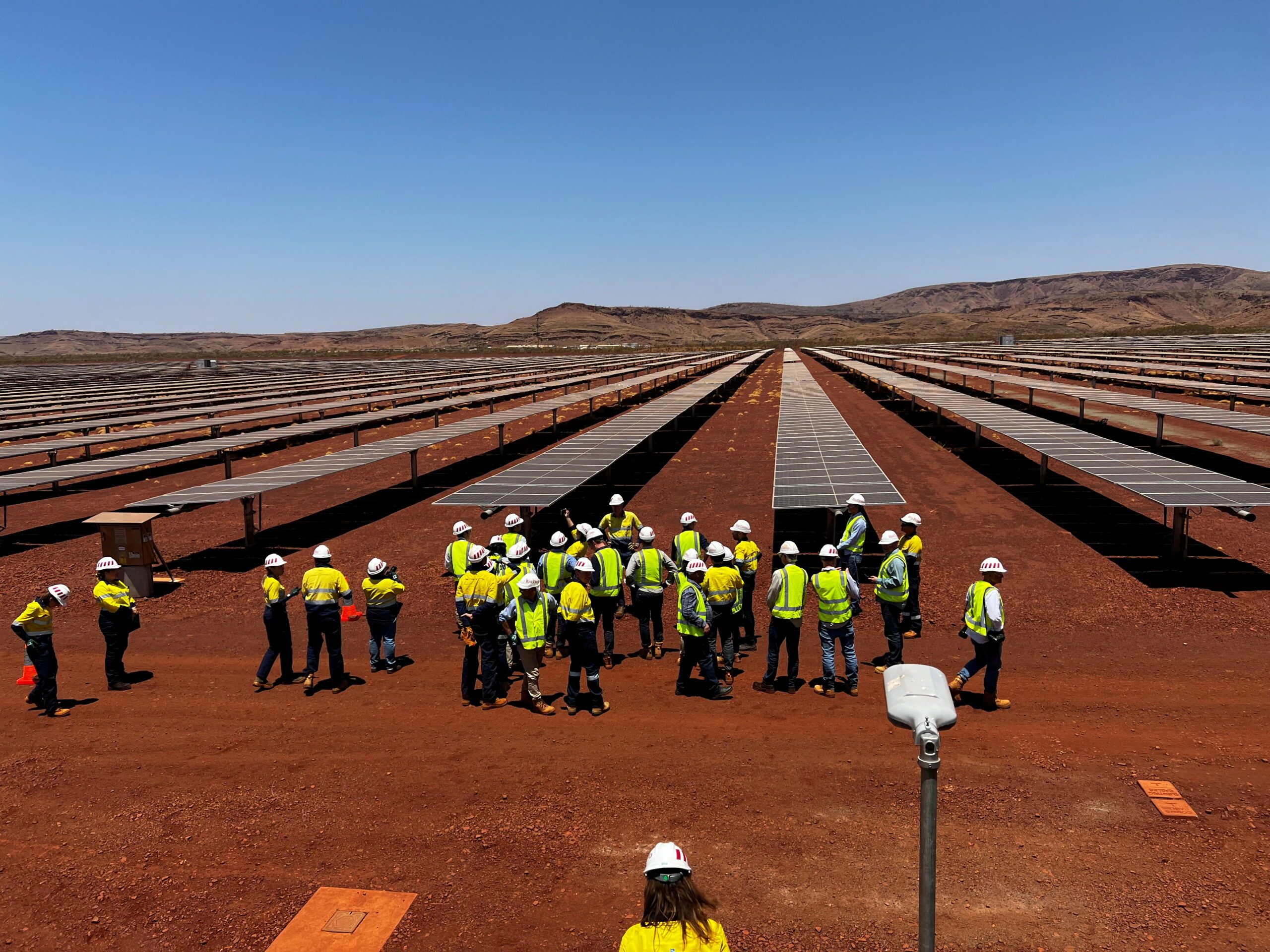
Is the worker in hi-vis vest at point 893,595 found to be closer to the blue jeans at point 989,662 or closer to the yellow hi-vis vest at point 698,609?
the blue jeans at point 989,662

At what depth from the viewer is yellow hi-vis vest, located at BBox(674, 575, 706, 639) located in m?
9.79

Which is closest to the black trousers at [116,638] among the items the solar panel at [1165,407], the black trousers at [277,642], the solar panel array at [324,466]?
the black trousers at [277,642]

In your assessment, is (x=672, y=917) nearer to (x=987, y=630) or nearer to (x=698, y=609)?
(x=698, y=609)

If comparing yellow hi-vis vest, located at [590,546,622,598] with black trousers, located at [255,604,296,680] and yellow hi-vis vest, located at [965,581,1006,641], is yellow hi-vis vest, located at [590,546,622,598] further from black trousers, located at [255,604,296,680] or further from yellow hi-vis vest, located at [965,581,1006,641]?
yellow hi-vis vest, located at [965,581,1006,641]

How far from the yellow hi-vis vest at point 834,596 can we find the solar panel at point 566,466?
7267mm

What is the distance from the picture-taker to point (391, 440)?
26.3 m

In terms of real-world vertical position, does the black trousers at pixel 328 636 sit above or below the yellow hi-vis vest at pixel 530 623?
below

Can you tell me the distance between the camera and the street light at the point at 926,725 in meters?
3.23

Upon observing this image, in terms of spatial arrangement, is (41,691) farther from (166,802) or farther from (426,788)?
(426,788)

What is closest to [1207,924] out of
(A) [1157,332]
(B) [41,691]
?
(B) [41,691]

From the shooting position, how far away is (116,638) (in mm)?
10656

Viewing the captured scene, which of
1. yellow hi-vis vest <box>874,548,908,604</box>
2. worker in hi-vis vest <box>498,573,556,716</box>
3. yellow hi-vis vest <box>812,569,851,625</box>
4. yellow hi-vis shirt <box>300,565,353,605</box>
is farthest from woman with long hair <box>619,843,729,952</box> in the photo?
yellow hi-vis shirt <box>300,565,353,605</box>

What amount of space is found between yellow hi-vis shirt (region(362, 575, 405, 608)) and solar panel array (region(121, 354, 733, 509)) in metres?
7.58

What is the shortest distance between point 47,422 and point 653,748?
4014 cm
